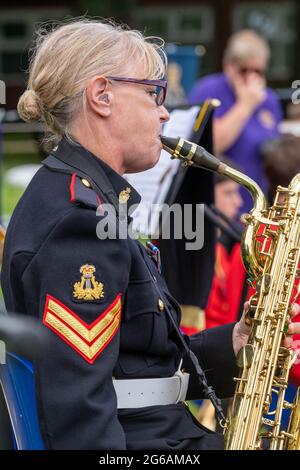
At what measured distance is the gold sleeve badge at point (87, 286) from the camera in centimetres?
219

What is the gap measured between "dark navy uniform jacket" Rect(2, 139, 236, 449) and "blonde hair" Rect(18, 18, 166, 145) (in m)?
0.12

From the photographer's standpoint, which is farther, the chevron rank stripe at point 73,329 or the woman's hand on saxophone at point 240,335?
the woman's hand on saxophone at point 240,335

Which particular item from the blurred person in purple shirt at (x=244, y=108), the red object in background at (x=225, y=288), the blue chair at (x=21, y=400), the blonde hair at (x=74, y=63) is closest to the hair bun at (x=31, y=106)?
the blonde hair at (x=74, y=63)

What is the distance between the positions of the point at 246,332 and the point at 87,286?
2.36ft

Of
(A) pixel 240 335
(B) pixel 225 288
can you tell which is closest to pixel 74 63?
(A) pixel 240 335

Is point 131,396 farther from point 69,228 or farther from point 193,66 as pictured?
point 193,66

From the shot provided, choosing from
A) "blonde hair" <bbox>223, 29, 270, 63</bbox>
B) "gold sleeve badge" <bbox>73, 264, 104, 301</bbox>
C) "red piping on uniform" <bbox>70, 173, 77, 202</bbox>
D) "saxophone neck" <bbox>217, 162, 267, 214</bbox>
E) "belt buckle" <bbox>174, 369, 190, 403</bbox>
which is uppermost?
"red piping on uniform" <bbox>70, 173, 77, 202</bbox>

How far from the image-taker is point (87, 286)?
2.20 m

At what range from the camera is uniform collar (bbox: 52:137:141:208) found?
2422 mm

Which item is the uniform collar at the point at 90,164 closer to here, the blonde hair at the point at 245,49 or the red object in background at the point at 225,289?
the red object in background at the point at 225,289

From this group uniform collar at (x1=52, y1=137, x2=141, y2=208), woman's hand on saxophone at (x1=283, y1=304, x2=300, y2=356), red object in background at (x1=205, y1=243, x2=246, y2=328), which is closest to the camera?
uniform collar at (x1=52, y1=137, x2=141, y2=208)

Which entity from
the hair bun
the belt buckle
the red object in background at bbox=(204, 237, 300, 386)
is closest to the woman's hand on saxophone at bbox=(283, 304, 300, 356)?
the belt buckle

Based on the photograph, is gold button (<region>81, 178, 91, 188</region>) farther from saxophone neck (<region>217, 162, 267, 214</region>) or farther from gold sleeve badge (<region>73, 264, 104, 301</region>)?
saxophone neck (<region>217, 162, 267, 214</region>)

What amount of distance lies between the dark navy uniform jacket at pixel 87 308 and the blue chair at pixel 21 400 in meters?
0.07
